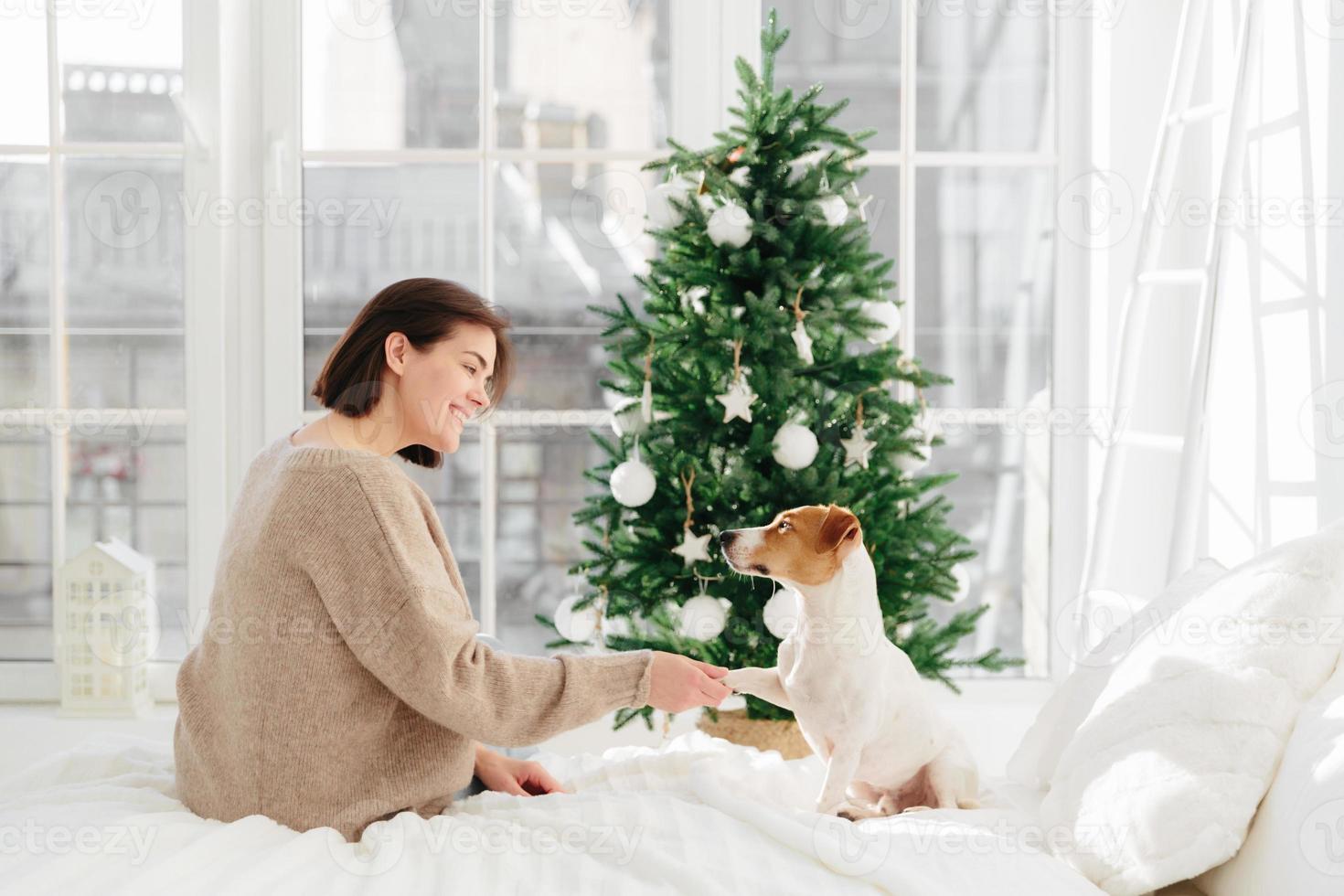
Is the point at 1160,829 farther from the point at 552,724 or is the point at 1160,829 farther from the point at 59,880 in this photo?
the point at 59,880

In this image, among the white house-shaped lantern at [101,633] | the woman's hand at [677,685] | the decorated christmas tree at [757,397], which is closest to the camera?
the woman's hand at [677,685]

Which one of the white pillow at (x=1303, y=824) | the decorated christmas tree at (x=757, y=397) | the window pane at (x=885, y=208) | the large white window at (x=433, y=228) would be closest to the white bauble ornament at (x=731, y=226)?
the decorated christmas tree at (x=757, y=397)

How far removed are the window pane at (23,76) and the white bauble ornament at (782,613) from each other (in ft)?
7.30

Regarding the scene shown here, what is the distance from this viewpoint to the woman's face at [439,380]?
1.60 m

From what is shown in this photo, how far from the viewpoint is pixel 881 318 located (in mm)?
2363

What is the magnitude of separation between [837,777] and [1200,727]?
1.52 feet

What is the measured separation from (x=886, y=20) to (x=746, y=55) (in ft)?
1.32

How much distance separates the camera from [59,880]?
1.22 m

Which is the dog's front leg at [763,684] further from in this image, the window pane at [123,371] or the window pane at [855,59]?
the window pane at [123,371]

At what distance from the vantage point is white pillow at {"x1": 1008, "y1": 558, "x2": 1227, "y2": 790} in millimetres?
1672

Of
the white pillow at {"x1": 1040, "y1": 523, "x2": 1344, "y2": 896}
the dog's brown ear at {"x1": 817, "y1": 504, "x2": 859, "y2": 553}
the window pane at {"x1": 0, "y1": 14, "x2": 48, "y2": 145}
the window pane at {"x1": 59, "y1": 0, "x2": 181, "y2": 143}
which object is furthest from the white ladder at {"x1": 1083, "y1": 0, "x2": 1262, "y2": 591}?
the window pane at {"x1": 0, "y1": 14, "x2": 48, "y2": 145}

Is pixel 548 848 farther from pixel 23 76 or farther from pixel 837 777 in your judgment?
pixel 23 76

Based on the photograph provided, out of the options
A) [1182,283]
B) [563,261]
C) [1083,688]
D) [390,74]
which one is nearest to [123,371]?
[390,74]

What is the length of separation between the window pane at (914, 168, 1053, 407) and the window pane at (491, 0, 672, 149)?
754 millimetres
